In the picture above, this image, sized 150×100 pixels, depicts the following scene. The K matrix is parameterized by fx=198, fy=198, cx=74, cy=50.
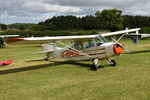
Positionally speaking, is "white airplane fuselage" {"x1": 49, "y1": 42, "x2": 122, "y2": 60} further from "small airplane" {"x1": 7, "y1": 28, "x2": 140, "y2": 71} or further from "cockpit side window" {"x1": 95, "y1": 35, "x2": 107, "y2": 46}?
"cockpit side window" {"x1": 95, "y1": 35, "x2": 107, "y2": 46}

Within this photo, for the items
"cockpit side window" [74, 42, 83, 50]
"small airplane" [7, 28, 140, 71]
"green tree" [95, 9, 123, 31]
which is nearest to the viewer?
"small airplane" [7, 28, 140, 71]

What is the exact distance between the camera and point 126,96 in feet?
19.2

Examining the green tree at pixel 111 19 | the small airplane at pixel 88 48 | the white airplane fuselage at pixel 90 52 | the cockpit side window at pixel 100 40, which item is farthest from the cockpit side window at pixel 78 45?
the green tree at pixel 111 19

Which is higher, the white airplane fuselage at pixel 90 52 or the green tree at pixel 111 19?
the green tree at pixel 111 19

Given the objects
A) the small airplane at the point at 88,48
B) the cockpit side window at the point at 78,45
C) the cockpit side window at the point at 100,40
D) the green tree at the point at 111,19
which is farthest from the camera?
the green tree at the point at 111,19

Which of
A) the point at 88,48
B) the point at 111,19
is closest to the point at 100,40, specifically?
the point at 88,48

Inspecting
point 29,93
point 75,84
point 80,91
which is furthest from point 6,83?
point 80,91

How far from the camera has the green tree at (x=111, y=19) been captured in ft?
270

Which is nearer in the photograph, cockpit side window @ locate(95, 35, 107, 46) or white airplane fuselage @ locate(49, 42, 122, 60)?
white airplane fuselage @ locate(49, 42, 122, 60)

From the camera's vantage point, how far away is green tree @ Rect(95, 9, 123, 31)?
82369 mm

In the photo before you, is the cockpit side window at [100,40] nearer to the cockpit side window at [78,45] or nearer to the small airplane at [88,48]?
the small airplane at [88,48]

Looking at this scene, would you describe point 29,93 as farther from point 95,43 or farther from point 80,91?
point 95,43

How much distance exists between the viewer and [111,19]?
3319 inches

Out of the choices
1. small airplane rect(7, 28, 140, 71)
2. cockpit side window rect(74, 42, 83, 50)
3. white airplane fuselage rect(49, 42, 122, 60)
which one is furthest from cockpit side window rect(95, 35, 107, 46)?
cockpit side window rect(74, 42, 83, 50)
